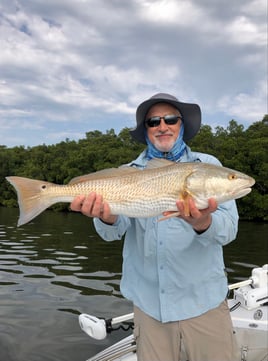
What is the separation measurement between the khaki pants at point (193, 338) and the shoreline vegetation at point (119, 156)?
4316 centimetres

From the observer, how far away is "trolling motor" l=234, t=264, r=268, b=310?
533cm

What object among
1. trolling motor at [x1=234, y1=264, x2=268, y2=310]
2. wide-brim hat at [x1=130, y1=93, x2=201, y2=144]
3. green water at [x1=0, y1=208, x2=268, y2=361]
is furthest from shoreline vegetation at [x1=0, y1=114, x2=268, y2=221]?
wide-brim hat at [x1=130, y1=93, x2=201, y2=144]

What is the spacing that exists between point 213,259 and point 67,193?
1.35 m

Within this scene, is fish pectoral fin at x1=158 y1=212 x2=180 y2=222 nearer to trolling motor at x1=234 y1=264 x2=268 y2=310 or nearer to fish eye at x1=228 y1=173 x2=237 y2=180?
fish eye at x1=228 y1=173 x2=237 y2=180

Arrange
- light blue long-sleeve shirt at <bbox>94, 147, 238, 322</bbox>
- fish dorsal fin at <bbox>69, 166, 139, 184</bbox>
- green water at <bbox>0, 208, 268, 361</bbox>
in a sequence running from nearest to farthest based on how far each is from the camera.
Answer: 1. light blue long-sleeve shirt at <bbox>94, 147, 238, 322</bbox>
2. fish dorsal fin at <bbox>69, 166, 139, 184</bbox>
3. green water at <bbox>0, 208, 268, 361</bbox>

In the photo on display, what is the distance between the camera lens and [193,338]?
316 cm

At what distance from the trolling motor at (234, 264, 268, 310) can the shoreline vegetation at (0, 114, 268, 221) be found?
40.4 m

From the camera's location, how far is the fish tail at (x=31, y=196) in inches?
133

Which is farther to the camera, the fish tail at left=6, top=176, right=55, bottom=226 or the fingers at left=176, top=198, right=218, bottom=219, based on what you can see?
the fish tail at left=6, top=176, right=55, bottom=226

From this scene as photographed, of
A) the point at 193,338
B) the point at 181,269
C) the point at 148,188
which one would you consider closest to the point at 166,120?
the point at 148,188

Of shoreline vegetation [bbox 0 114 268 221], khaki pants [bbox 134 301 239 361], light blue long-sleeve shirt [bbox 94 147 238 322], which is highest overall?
shoreline vegetation [bbox 0 114 268 221]

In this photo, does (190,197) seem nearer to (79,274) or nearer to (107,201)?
(107,201)

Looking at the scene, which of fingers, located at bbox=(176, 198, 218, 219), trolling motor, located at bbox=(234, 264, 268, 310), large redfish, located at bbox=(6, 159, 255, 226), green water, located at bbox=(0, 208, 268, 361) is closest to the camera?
fingers, located at bbox=(176, 198, 218, 219)

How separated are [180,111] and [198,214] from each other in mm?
1241
